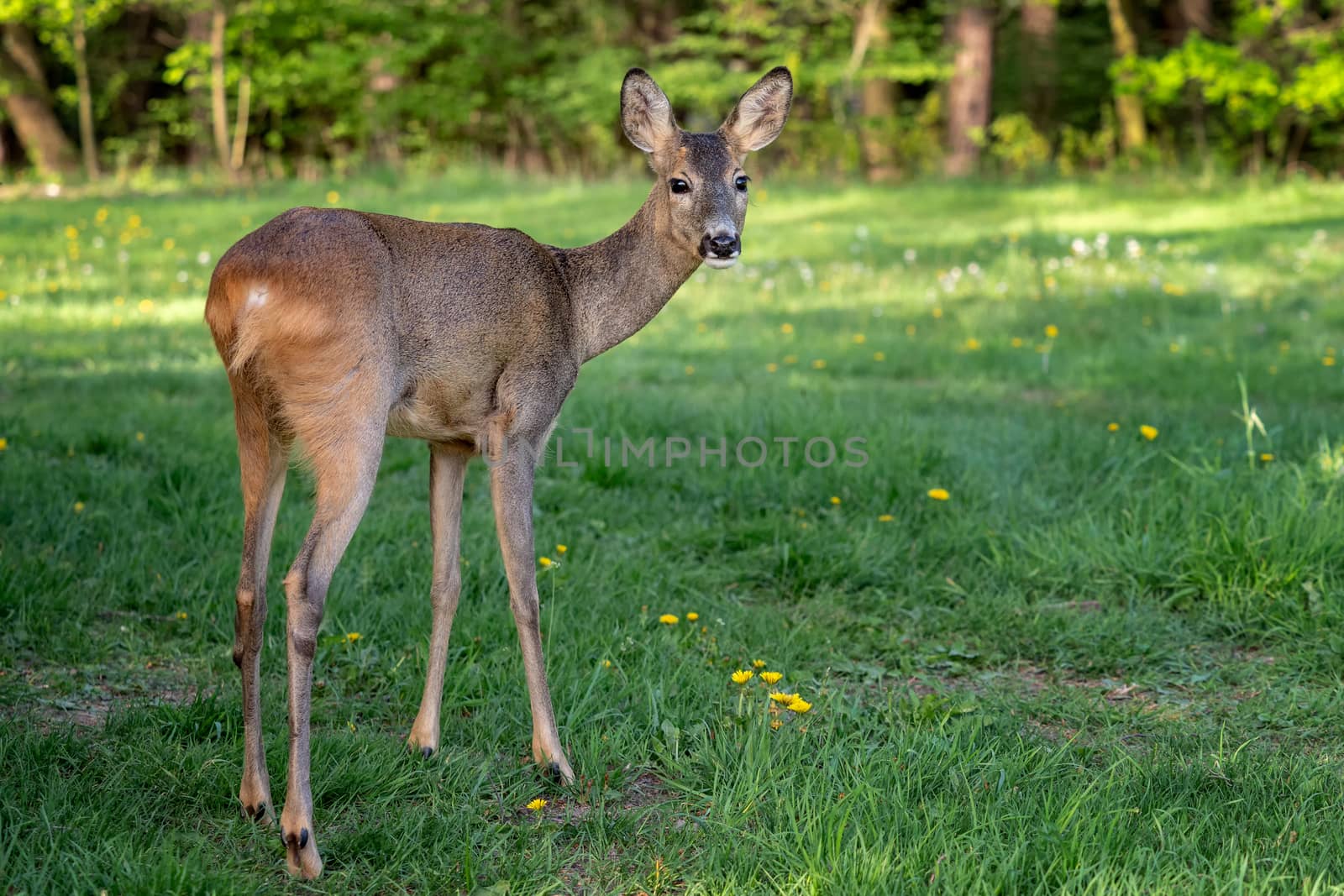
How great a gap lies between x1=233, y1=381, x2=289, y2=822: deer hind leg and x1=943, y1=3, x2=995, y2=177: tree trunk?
585 inches

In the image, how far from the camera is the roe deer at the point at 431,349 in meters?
3.09

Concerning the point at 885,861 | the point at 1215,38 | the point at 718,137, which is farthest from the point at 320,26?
the point at 885,861

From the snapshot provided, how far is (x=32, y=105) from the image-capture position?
19984 millimetres

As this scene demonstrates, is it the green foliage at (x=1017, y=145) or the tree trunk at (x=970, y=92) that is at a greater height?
the tree trunk at (x=970, y=92)

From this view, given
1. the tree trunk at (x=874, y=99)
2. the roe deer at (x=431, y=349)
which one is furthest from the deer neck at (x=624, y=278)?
the tree trunk at (x=874, y=99)

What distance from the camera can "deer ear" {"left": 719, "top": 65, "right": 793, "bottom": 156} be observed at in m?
4.07

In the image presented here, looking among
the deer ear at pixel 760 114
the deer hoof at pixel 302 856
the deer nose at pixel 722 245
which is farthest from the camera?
the deer ear at pixel 760 114

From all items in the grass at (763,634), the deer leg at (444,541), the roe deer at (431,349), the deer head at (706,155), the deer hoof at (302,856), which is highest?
the deer head at (706,155)

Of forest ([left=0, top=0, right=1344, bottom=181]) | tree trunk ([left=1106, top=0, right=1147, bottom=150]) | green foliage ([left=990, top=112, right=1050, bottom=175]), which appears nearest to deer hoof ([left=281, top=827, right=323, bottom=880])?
forest ([left=0, top=0, right=1344, bottom=181])

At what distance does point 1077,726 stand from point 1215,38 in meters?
18.9

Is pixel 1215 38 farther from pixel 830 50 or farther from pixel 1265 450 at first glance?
pixel 1265 450

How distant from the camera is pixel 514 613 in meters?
3.55

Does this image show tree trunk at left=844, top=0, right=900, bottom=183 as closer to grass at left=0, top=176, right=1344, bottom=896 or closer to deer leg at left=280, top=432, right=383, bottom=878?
grass at left=0, top=176, right=1344, bottom=896

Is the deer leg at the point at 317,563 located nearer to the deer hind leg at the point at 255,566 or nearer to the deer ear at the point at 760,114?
the deer hind leg at the point at 255,566
